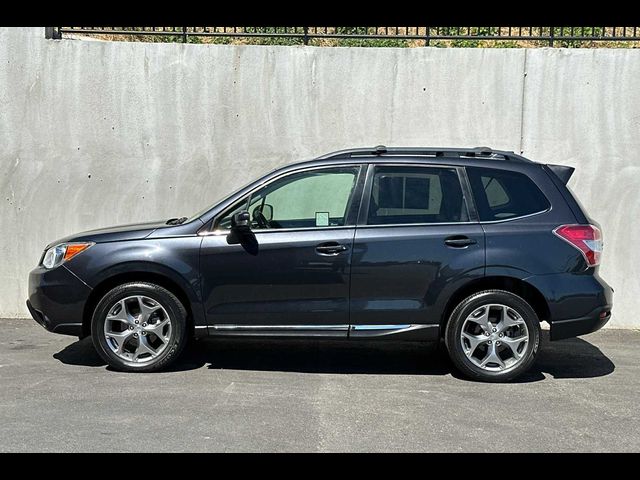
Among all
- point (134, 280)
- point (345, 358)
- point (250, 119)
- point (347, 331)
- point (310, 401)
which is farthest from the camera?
point (250, 119)

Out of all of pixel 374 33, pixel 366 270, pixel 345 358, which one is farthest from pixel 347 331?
pixel 374 33

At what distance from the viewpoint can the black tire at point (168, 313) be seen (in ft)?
21.3

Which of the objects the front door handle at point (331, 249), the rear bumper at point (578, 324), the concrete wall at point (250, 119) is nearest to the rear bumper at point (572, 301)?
the rear bumper at point (578, 324)

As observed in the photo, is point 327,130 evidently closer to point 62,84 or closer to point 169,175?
point 169,175

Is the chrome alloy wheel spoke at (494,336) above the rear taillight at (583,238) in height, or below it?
below

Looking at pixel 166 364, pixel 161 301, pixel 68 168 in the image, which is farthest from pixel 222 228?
pixel 68 168

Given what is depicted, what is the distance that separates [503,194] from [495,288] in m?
0.75

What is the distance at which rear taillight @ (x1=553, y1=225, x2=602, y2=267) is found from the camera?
251 inches

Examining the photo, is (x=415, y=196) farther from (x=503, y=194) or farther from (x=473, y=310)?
(x=473, y=310)

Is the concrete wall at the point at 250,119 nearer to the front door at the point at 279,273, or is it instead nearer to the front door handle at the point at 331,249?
the front door at the point at 279,273

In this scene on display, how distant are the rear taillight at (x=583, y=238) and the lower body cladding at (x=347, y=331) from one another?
122 cm

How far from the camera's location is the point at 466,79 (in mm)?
8742

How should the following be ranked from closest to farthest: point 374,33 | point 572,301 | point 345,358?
point 572,301, point 345,358, point 374,33

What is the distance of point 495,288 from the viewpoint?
6.52m
